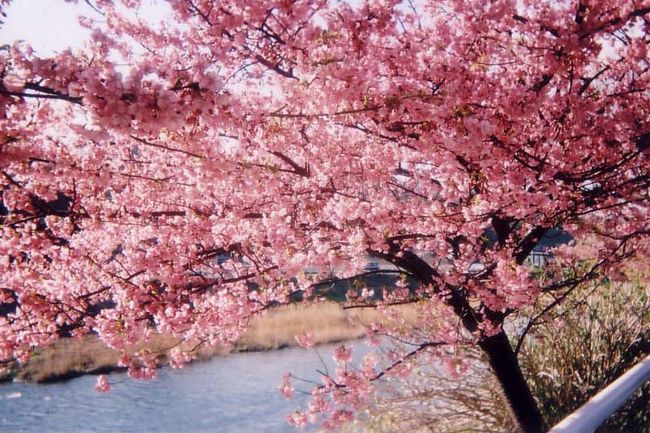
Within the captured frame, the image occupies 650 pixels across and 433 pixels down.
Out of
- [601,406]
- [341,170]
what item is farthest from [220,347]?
[601,406]

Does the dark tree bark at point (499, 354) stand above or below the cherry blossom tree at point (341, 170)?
below

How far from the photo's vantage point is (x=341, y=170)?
218 inches

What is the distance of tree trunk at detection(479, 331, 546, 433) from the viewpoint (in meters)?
6.26

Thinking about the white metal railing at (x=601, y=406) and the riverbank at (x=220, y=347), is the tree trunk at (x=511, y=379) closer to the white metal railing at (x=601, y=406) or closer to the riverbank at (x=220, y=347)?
the white metal railing at (x=601, y=406)

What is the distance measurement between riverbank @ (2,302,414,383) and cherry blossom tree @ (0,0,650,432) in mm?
9483

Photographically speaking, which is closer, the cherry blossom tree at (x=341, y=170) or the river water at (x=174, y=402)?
the cherry blossom tree at (x=341, y=170)

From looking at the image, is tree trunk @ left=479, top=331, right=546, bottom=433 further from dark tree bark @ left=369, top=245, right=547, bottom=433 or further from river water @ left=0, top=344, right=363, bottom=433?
river water @ left=0, top=344, right=363, bottom=433

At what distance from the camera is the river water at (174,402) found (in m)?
13.9

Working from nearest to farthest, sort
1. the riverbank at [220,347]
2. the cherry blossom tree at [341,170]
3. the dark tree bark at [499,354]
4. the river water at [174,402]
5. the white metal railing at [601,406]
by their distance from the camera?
the white metal railing at [601,406] → the cherry blossom tree at [341,170] → the dark tree bark at [499,354] → the river water at [174,402] → the riverbank at [220,347]

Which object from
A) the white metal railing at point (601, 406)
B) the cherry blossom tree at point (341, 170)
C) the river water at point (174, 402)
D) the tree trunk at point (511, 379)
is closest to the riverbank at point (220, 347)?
the river water at point (174, 402)

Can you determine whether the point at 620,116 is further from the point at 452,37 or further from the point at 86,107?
the point at 86,107

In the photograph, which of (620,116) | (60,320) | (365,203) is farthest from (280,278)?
(620,116)

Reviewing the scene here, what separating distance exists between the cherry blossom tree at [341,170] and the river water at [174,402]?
292 inches

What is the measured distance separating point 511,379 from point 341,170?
3.09 m
